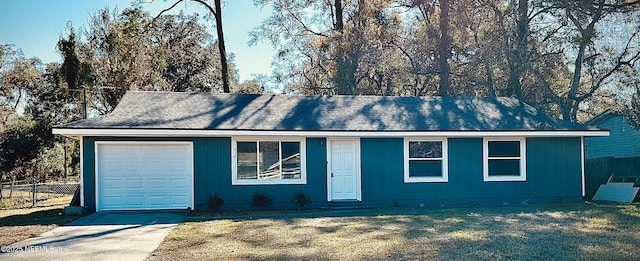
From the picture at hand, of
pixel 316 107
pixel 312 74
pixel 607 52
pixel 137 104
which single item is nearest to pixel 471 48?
pixel 607 52

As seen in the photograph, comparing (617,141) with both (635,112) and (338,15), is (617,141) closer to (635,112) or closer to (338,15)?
(635,112)

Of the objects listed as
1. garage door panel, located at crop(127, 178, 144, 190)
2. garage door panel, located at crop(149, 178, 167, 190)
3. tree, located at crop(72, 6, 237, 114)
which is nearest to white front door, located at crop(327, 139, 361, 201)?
garage door panel, located at crop(149, 178, 167, 190)

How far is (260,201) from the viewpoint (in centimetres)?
1317

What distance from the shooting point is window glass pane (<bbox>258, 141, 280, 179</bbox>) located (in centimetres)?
1348

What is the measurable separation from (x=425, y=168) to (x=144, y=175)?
741 cm

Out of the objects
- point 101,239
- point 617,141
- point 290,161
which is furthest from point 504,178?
point 617,141

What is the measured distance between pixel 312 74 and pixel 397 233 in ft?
72.5

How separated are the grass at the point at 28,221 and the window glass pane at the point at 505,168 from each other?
10.8 metres

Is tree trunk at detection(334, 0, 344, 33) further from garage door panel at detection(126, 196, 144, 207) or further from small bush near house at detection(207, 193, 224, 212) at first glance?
garage door panel at detection(126, 196, 144, 207)

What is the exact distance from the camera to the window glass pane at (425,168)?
46.6 ft

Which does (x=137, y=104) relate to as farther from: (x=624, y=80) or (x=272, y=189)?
(x=624, y=80)

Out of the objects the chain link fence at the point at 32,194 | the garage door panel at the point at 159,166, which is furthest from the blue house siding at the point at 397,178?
the chain link fence at the point at 32,194

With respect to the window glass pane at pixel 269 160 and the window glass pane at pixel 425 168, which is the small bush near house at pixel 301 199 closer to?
the window glass pane at pixel 269 160

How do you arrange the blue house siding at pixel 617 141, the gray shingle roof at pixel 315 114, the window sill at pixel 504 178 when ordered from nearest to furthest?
the gray shingle roof at pixel 315 114
the window sill at pixel 504 178
the blue house siding at pixel 617 141
